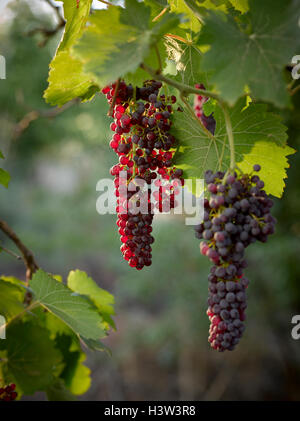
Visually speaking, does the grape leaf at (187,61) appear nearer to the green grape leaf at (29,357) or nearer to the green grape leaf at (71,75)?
the green grape leaf at (71,75)

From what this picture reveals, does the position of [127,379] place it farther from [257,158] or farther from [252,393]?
[257,158]

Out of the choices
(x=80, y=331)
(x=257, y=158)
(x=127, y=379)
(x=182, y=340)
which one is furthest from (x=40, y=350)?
(x=127, y=379)

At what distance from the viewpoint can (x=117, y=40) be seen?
596mm

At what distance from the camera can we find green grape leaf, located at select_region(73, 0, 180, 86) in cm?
56

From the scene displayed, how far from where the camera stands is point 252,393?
12.3 ft

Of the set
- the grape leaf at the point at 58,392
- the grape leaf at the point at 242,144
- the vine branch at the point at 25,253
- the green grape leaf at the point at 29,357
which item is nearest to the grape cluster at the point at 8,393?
the green grape leaf at the point at 29,357

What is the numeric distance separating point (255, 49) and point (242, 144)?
246 millimetres

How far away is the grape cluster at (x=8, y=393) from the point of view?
0.98 meters

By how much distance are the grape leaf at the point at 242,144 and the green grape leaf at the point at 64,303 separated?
1.45ft

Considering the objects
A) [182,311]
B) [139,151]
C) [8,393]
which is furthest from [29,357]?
[182,311]

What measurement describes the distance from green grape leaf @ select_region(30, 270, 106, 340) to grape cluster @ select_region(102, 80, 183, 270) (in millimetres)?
288

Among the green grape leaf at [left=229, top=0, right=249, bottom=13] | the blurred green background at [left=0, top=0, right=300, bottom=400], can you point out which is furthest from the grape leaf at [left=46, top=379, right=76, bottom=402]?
the blurred green background at [left=0, top=0, right=300, bottom=400]

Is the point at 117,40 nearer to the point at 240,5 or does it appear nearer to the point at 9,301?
the point at 240,5
